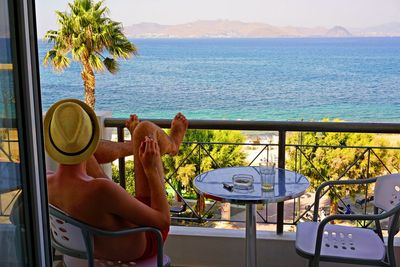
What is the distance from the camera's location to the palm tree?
13992 mm

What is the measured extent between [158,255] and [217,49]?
31740 mm

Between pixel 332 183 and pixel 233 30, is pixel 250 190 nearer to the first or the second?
pixel 332 183

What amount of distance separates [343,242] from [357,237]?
0.33ft

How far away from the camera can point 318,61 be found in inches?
1265

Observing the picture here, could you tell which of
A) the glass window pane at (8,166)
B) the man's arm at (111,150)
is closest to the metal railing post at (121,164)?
the man's arm at (111,150)

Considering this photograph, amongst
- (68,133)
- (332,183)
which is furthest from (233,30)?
(68,133)

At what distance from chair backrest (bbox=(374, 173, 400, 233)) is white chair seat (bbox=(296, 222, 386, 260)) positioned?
158 mm

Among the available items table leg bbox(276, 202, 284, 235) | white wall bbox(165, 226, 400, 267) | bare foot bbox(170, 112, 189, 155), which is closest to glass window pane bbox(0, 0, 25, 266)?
bare foot bbox(170, 112, 189, 155)

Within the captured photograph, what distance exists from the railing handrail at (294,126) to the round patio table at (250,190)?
0.30 metres

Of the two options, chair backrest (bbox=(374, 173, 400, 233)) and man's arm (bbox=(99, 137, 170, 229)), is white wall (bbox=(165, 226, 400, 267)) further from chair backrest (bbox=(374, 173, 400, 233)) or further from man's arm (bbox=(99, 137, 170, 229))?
man's arm (bbox=(99, 137, 170, 229))

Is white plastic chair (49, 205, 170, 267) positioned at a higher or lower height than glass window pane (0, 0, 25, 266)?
lower

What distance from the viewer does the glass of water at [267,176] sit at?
2294 millimetres

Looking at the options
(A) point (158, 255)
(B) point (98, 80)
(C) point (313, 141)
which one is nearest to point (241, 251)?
(A) point (158, 255)

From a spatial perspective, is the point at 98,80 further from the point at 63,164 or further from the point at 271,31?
the point at 63,164
